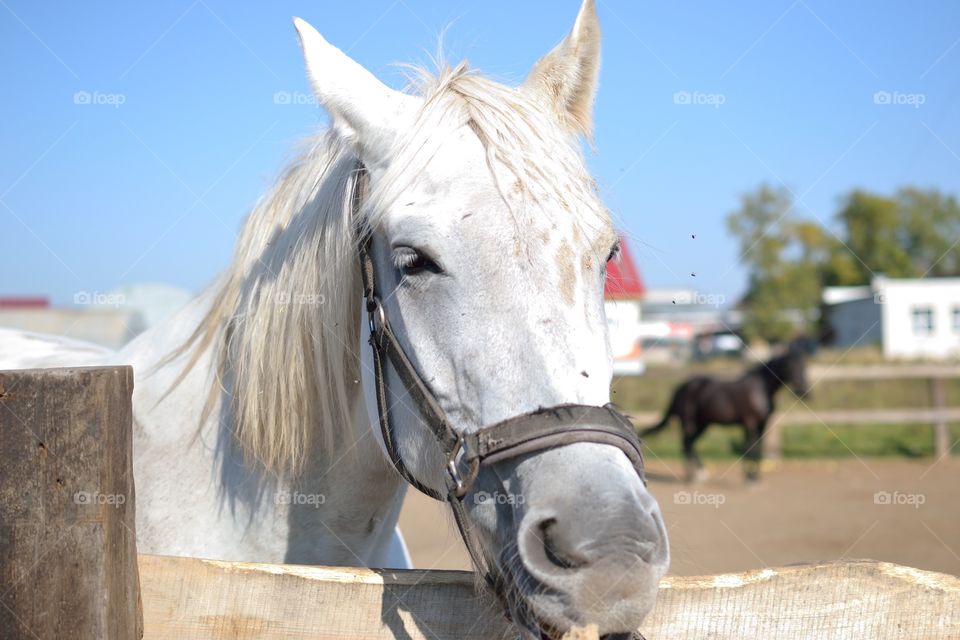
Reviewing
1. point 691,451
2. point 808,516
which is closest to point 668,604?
point 808,516

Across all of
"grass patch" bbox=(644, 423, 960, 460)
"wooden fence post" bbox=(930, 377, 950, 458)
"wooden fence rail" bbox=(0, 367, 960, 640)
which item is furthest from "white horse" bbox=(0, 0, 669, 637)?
"wooden fence post" bbox=(930, 377, 950, 458)

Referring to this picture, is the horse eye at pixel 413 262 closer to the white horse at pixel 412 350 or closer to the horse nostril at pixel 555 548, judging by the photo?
the white horse at pixel 412 350

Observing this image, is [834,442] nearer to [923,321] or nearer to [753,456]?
[753,456]

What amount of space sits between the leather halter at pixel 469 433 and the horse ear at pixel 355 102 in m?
0.26

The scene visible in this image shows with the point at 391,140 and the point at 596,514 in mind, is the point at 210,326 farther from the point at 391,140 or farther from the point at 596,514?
the point at 596,514

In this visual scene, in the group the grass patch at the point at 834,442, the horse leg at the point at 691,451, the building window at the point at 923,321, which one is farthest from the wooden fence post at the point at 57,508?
the building window at the point at 923,321

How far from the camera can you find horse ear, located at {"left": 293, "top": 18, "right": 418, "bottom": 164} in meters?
1.94

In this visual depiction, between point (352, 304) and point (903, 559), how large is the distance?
6.65m

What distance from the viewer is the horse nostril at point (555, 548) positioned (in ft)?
4.42

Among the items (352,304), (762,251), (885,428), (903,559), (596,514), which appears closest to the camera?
(596,514)

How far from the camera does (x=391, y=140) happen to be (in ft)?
6.25

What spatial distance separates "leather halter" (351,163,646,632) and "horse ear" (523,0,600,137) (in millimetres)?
735

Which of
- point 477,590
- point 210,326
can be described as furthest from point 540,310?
point 210,326

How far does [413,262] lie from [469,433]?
1.39ft
